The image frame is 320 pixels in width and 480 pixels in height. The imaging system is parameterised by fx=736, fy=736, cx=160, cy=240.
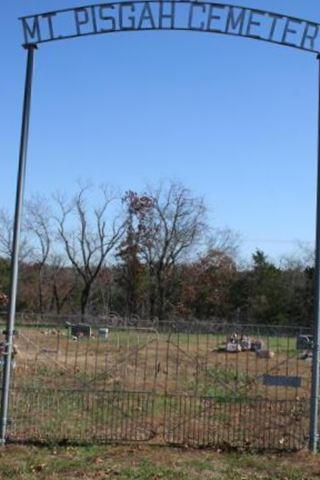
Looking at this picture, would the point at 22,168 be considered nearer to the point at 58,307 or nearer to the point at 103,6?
the point at 103,6

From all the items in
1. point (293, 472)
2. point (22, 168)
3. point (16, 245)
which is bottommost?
point (293, 472)

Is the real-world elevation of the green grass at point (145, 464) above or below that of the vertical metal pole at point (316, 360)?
below

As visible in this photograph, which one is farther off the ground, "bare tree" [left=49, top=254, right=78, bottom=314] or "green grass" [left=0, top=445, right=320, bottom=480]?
"bare tree" [left=49, top=254, right=78, bottom=314]

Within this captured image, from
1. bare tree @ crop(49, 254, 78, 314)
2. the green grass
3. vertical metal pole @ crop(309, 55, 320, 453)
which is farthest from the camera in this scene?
bare tree @ crop(49, 254, 78, 314)

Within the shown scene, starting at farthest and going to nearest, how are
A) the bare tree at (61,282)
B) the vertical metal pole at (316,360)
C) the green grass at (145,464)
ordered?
1. the bare tree at (61,282)
2. the vertical metal pole at (316,360)
3. the green grass at (145,464)

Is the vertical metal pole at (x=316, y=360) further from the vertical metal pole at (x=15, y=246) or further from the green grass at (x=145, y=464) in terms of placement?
the vertical metal pole at (x=15, y=246)

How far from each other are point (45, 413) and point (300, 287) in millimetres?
56027

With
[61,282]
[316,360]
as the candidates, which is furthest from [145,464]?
[61,282]

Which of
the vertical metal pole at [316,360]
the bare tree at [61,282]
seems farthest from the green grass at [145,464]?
the bare tree at [61,282]

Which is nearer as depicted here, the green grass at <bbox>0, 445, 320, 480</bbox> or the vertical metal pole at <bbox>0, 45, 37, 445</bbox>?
the green grass at <bbox>0, 445, 320, 480</bbox>

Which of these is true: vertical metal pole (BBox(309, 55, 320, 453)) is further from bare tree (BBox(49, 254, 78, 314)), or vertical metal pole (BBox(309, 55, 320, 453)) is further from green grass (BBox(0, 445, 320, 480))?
bare tree (BBox(49, 254, 78, 314))

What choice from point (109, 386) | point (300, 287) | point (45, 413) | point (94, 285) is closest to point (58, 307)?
point (94, 285)

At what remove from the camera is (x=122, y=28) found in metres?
9.02

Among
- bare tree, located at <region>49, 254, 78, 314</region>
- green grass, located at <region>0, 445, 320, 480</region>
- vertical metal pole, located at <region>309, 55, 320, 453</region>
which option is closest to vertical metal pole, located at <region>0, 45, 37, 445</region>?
green grass, located at <region>0, 445, 320, 480</region>
